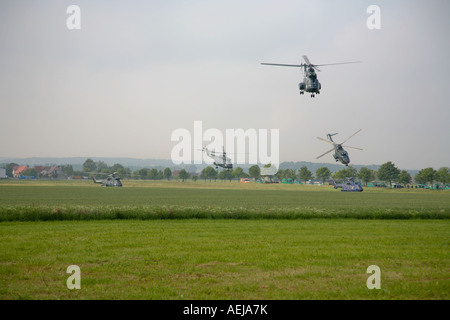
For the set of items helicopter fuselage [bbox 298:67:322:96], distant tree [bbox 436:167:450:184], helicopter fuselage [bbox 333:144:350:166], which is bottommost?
distant tree [bbox 436:167:450:184]

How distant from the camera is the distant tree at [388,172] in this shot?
173m

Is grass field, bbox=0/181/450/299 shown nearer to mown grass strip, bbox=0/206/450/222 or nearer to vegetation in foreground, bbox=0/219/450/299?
vegetation in foreground, bbox=0/219/450/299

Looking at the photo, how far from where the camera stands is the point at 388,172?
172875mm

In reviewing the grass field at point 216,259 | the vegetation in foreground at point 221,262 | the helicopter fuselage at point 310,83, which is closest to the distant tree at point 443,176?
the helicopter fuselage at point 310,83

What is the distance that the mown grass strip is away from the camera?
26.7 m

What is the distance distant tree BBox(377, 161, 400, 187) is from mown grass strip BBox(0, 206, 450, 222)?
152 m

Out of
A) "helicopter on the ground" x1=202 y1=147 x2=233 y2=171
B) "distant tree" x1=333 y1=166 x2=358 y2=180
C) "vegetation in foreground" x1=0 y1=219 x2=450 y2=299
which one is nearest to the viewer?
"vegetation in foreground" x1=0 y1=219 x2=450 y2=299

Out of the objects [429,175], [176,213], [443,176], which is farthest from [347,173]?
[176,213]

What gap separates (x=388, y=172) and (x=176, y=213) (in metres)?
164

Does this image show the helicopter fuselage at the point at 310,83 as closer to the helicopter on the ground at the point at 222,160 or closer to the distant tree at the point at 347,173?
the helicopter on the ground at the point at 222,160

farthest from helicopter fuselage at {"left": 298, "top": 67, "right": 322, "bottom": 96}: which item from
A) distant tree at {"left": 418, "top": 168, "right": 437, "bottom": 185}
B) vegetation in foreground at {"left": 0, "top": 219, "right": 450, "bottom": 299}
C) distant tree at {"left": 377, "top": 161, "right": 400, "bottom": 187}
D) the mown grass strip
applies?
distant tree at {"left": 418, "top": 168, "right": 437, "bottom": 185}

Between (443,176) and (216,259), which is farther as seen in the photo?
(443,176)

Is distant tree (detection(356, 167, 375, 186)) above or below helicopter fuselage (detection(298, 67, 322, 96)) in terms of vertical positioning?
below

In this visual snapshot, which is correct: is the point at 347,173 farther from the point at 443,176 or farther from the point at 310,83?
the point at 310,83
